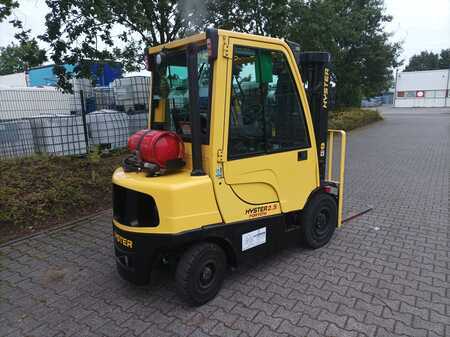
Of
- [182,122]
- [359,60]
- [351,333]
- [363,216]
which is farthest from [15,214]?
[359,60]

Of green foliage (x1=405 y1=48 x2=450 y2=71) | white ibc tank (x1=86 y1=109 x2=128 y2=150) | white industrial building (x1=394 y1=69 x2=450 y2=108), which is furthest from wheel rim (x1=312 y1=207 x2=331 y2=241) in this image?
green foliage (x1=405 y1=48 x2=450 y2=71)

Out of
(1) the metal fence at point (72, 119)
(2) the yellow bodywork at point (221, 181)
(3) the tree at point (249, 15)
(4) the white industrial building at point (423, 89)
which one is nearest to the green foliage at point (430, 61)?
(4) the white industrial building at point (423, 89)

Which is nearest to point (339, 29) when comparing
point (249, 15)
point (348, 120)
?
point (348, 120)

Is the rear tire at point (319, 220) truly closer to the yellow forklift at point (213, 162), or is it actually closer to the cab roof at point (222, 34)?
the yellow forklift at point (213, 162)

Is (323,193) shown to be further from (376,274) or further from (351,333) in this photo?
(351,333)

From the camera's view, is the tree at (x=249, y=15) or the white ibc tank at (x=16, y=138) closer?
the white ibc tank at (x=16, y=138)

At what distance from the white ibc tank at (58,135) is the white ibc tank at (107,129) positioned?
1.15ft

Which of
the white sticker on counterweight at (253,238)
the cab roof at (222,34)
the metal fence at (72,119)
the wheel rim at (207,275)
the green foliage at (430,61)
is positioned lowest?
the wheel rim at (207,275)

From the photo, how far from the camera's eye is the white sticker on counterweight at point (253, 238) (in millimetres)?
3109

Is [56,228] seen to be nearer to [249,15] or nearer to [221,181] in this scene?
[221,181]

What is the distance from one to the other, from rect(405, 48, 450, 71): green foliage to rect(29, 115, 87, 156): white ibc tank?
271 ft

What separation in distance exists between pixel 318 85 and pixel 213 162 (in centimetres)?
174

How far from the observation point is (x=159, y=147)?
280 centimetres

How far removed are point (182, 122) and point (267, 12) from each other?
810cm
